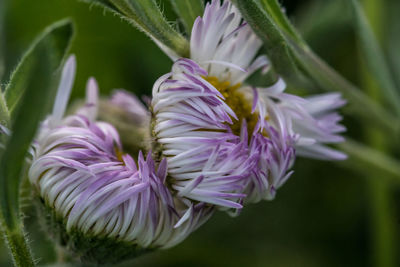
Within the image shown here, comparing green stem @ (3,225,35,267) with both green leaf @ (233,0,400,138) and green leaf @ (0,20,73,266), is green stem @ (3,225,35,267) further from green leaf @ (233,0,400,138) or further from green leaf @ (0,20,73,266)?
green leaf @ (233,0,400,138)

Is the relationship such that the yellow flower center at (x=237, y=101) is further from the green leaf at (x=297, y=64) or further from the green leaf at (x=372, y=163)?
the green leaf at (x=372, y=163)

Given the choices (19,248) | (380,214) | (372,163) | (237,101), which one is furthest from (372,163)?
(19,248)

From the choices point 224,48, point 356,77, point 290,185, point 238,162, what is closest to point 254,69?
point 224,48

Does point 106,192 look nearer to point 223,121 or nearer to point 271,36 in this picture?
point 223,121

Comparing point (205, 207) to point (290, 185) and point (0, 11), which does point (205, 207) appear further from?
point (290, 185)

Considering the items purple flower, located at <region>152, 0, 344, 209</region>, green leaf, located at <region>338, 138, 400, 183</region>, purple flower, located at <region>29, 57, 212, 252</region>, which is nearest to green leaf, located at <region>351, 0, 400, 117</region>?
green leaf, located at <region>338, 138, 400, 183</region>

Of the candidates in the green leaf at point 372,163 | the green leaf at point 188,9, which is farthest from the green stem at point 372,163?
the green leaf at point 188,9
